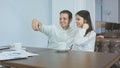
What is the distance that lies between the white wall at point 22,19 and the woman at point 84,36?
79 centimetres

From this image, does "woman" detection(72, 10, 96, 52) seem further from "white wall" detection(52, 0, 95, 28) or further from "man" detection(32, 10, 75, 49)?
"white wall" detection(52, 0, 95, 28)

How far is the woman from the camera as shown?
2236mm

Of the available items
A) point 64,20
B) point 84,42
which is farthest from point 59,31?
point 84,42

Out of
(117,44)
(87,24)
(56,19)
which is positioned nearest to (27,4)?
(56,19)

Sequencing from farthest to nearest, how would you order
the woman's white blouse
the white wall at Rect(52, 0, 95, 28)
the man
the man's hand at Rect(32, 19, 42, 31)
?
1. the white wall at Rect(52, 0, 95, 28)
2. the man
3. the man's hand at Rect(32, 19, 42, 31)
4. the woman's white blouse

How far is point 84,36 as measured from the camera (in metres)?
2.31

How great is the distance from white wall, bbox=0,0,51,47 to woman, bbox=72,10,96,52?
2.59 ft

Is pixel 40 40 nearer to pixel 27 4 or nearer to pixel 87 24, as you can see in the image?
pixel 27 4

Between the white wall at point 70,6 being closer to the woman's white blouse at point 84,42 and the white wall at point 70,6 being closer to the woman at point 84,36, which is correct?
the woman at point 84,36

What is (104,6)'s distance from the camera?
4906 millimetres

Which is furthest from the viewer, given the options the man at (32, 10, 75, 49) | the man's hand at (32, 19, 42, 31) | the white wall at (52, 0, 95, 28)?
the white wall at (52, 0, 95, 28)

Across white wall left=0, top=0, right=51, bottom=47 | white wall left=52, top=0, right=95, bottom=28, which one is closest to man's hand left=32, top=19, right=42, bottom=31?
white wall left=0, top=0, right=51, bottom=47

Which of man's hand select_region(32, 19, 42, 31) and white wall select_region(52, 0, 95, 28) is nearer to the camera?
man's hand select_region(32, 19, 42, 31)

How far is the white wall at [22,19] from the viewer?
2627 millimetres
